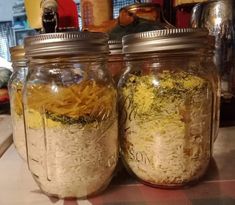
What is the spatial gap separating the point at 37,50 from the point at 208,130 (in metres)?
0.21

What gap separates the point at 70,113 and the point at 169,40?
0.12 meters

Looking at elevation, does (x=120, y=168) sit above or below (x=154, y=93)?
below

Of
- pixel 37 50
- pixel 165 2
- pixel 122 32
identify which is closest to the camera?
pixel 37 50

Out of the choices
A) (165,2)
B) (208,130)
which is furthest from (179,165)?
(165,2)

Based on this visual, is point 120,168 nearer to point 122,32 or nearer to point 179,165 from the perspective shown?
point 179,165

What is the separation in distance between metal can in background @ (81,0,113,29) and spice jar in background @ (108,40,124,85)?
294 mm

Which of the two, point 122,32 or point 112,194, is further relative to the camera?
A: point 122,32

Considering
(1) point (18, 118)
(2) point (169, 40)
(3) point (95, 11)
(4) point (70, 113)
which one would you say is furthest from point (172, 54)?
(3) point (95, 11)

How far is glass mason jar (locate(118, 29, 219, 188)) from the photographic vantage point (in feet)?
1.06

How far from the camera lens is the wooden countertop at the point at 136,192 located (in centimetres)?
33

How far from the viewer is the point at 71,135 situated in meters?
0.31

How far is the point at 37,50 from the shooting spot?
308 millimetres

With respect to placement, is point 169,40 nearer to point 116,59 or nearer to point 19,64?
point 116,59

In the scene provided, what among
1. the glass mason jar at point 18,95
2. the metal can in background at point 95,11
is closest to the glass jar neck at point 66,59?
the glass mason jar at point 18,95
